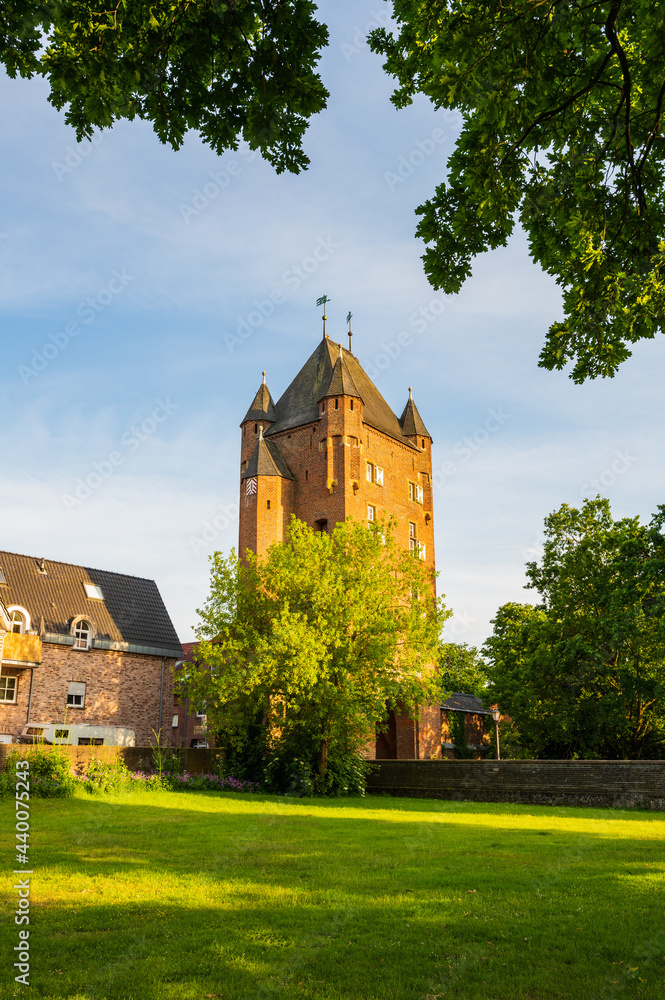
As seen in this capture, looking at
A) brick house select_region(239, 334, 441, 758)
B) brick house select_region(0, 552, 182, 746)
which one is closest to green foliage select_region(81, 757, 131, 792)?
brick house select_region(0, 552, 182, 746)

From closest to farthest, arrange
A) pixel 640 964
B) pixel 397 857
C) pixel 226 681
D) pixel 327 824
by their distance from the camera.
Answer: pixel 640 964
pixel 397 857
pixel 327 824
pixel 226 681

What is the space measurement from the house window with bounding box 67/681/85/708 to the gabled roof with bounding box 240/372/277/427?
60.2ft

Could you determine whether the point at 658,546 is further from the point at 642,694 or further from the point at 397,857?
the point at 397,857

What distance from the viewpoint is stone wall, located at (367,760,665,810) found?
22.8 metres

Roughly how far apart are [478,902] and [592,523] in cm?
3267

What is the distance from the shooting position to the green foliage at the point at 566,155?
5680 mm

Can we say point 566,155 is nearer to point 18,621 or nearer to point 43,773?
point 43,773

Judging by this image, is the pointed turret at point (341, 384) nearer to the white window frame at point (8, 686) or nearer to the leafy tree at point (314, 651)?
the leafy tree at point (314, 651)

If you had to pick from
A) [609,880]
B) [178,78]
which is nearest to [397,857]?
[609,880]

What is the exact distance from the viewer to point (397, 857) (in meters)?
11.1

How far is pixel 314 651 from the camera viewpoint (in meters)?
25.8

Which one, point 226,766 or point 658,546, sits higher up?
point 658,546

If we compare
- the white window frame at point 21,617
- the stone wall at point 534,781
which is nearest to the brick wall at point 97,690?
Answer: the white window frame at point 21,617

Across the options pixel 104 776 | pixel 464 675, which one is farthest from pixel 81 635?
pixel 464 675
